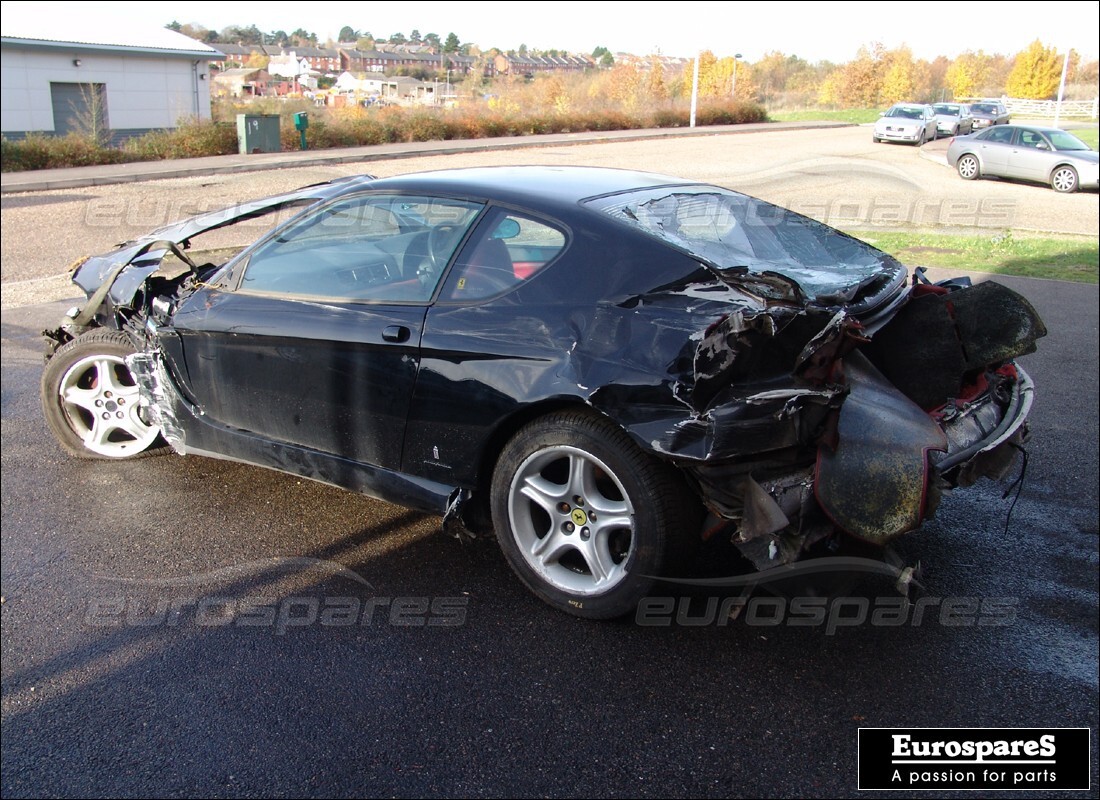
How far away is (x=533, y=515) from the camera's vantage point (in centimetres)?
370

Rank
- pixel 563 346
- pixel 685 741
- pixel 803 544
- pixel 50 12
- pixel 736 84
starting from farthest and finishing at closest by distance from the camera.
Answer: pixel 736 84, pixel 50 12, pixel 563 346, pixel 803 544, pixel 685 741

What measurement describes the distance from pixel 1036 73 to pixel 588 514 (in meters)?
17.5

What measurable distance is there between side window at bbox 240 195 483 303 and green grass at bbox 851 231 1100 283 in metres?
8.15

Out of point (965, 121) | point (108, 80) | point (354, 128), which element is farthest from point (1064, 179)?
point (108, 80)

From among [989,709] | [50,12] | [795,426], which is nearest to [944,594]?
[989,709]

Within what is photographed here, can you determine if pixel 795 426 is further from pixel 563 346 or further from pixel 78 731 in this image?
pixel 78 731

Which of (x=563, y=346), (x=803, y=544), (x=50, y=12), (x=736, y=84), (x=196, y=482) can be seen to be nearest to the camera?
(x=803, y=544)

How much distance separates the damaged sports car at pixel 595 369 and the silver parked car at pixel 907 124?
21.4m

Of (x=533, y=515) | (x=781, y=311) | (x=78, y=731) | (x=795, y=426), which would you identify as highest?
(x=781, y=311)

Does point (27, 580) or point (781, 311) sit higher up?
point (781, 311)

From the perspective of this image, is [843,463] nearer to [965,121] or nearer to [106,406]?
[106,406]

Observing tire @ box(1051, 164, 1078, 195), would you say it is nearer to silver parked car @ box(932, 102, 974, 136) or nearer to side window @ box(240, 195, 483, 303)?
silver parked car @ box(932, 102, 974, 136)

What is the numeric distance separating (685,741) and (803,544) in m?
0.75

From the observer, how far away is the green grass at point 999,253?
10.9m
